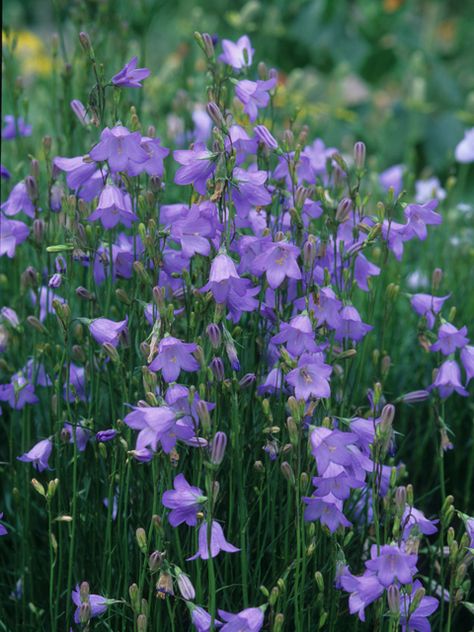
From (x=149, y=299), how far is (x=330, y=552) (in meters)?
0.72

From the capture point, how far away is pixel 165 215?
7.03 ft

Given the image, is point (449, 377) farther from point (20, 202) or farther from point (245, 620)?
point (20, 202)

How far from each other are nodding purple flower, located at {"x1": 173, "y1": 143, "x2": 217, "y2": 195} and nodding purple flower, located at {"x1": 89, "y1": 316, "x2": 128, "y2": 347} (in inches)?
13.0

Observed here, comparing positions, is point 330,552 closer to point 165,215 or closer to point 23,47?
point 165,215

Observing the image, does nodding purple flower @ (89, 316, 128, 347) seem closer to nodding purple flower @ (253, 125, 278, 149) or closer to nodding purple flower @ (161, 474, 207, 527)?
nodding purple flower @ (161, 474, 207, 527)

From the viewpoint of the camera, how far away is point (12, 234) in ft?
7.70

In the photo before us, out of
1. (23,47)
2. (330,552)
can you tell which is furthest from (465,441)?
(23,47)

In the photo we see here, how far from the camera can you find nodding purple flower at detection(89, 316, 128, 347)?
1.94 m

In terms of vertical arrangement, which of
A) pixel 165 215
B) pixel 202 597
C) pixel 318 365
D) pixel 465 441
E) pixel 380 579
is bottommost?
pixel 465 441

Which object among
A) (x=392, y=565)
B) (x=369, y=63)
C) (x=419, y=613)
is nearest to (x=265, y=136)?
(x=392, y=565)

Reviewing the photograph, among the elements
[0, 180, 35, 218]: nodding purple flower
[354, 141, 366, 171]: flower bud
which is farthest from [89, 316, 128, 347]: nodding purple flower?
[354, 141, 366, 171]: flower bud

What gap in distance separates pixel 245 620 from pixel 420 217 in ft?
3.34

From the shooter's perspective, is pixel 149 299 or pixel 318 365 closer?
pixel 318 365

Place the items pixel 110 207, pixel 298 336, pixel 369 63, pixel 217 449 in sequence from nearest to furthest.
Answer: pixel 217 449
pixel 298 336
pixel 110 207
pixel 369 63
